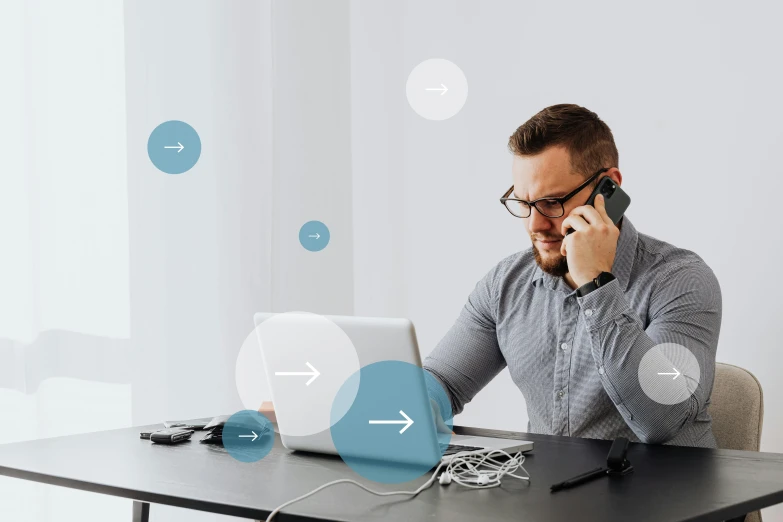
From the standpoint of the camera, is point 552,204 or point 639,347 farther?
point 552,204

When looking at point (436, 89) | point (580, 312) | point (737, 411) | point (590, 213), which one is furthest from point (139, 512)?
point (436, 89)

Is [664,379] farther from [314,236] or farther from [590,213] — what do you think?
[314,236]

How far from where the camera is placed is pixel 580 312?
1863mm

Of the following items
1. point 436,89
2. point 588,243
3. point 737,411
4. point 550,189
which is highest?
point 436,89

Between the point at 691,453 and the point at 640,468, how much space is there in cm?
17

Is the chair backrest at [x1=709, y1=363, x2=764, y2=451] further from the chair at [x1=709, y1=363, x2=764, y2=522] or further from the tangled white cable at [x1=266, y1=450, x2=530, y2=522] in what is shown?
the tangled white cable at [x1=266, y1=450, x2=530, y2=522]

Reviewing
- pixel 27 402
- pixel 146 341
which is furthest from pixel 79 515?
pixel 146 341

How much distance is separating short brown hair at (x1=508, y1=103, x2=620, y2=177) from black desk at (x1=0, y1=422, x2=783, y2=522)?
67 centimetres

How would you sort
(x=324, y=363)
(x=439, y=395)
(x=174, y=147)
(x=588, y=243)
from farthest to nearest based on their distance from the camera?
1. (x=174, y=147)
2. (x=439, y=395)
3. (x=588, y=243)
4. (x=324, y=363)

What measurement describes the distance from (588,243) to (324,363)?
2.22 feet

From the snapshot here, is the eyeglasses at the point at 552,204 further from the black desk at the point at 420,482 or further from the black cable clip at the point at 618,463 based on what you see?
the black cable clip at the point at 618,463

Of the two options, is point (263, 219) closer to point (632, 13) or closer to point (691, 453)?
point (632, 13)

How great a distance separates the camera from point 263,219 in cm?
296

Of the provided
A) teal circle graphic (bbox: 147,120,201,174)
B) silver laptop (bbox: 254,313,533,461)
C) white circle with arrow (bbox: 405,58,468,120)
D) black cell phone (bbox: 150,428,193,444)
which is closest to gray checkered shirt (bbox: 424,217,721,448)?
silver laptop (bbox: 254,313,533,461)
